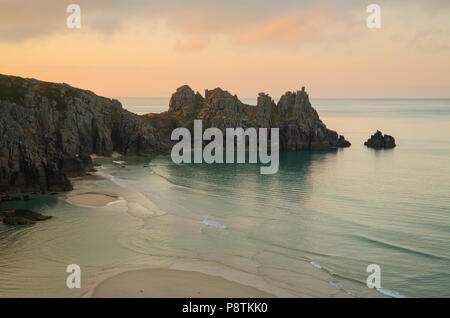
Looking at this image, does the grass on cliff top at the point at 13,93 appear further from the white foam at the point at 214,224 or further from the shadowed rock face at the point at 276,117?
the shadowed rock face at the point at 276,117

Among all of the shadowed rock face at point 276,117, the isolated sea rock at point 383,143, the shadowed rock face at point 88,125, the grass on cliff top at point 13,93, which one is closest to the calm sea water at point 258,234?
the shadowed rock face at point 88,125

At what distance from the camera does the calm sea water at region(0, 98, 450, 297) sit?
1596 inches

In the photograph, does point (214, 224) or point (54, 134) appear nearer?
point (214, 224)

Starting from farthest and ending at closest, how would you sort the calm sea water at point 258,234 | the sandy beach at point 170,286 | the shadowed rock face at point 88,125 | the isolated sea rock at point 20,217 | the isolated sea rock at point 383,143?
the isolated sea rock at point 383,143 < the shadowed rock face at point 88,125 < the isolated sea rock at point 20,217 < the calm sea water at point 258,234 < the sandy beach at point 170,286

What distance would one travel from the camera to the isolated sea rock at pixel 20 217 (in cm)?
5744

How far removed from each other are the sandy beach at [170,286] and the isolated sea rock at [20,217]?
81.0 feet

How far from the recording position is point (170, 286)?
125 feet

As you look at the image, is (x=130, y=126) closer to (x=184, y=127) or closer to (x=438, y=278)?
(x=184, y=127)

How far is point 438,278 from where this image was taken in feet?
133

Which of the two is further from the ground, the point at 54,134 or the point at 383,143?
the point at 54,134

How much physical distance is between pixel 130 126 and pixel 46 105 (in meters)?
34.6

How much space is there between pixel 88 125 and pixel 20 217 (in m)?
78.1

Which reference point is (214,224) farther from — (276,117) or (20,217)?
(276,117)

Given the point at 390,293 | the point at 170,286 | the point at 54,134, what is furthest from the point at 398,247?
the point at 54,134
